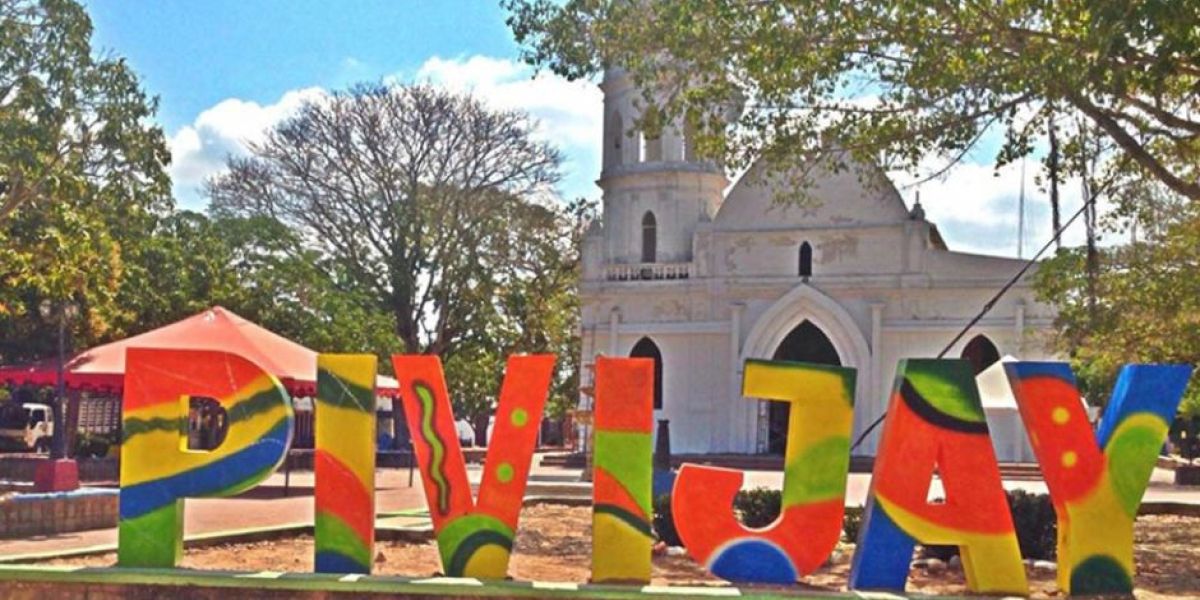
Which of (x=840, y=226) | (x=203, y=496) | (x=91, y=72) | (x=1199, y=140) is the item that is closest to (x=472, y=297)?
(x=840, y=226)

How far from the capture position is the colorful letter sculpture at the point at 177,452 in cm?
861

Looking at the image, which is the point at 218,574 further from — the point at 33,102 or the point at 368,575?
the point at 33,102

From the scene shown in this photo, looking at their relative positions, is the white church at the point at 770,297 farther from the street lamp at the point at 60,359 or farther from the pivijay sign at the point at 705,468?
the pivijay sign at the point at 705,468

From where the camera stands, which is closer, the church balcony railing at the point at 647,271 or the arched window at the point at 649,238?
the church balcony railing at the point at 647,271

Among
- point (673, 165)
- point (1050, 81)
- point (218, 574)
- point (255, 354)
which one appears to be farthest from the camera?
point (673, 165)

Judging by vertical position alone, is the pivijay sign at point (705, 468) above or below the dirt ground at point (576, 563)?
above

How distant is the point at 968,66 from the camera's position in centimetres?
1172

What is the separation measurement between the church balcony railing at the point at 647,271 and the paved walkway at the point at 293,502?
7.40 metres

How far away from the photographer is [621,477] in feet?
27.8

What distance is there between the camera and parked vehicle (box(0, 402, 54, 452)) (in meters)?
35.2

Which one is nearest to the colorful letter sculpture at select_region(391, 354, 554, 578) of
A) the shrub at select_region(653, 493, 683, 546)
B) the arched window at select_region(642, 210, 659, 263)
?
the shrub at select_region(653, 493, 683, 546)

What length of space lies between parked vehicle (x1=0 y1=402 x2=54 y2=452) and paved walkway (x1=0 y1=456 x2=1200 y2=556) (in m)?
12.7

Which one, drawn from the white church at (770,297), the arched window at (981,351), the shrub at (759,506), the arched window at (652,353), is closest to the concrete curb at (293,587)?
the shrub at (759,506)

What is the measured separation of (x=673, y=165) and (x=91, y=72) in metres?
23.1
